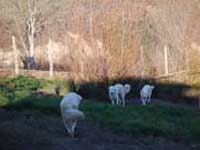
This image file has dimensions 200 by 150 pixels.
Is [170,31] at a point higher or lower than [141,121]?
higher

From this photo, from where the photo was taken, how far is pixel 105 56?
17.8 meters

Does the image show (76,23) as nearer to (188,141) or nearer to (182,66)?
(182,66)

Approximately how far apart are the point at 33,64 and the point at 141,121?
12392mm

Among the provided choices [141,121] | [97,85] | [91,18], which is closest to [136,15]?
[91,18]

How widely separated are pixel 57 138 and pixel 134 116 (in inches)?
127

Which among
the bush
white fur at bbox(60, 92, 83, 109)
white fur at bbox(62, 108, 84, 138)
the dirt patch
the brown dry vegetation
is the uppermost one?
the brown dry vegetation

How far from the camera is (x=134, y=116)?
1264cm

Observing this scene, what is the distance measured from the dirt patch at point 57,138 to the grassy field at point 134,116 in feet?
1.46

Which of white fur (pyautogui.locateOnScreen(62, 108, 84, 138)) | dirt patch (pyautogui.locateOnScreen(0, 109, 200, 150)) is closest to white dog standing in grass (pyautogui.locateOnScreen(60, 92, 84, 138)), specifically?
white fur (pyautogui.locateOnScreen(62, 108, 84, 138))

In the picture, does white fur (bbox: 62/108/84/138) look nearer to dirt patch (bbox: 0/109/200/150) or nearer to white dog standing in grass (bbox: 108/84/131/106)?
dirt patch (bbox: 0/109/200/150)

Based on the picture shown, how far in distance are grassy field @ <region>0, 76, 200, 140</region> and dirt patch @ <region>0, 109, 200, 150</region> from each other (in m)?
0.44

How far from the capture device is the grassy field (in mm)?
11258

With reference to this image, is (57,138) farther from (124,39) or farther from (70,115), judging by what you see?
(124,39)

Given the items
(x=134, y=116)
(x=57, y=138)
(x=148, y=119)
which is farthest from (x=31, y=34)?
(x=57, y=138)
